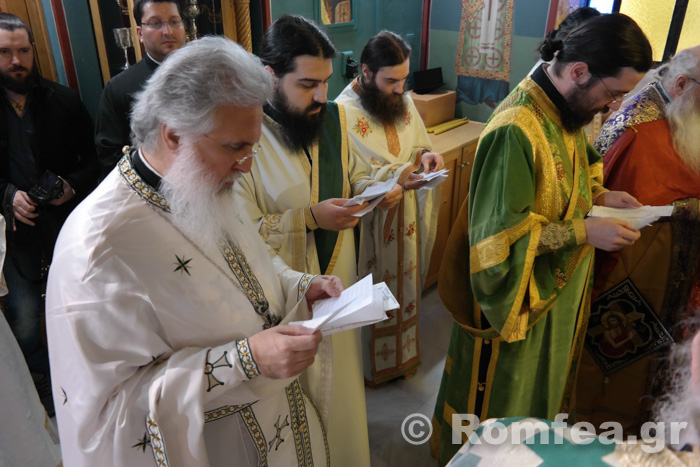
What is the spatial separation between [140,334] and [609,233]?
5.31 feet

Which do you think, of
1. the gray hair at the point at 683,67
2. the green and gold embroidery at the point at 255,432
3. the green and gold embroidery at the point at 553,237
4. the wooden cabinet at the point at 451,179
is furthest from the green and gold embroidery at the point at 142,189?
the wooden cabinet at the point at 451,179

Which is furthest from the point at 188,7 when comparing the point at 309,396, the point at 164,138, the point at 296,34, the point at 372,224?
the point at 309,396

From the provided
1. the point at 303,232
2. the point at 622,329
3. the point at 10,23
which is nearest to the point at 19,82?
the point at 10,23

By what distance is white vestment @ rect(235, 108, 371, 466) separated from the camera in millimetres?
2089

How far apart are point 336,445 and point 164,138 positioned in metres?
1.50

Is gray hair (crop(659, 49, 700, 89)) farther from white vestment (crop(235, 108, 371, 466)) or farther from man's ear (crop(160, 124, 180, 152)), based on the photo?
man's ear (crop(160, 124, 180, 152))

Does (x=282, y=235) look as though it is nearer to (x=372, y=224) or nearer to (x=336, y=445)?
(x=336, y=445)

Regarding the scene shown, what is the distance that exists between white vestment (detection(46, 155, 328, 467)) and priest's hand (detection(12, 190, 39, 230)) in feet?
5.13

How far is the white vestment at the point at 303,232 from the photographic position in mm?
2089

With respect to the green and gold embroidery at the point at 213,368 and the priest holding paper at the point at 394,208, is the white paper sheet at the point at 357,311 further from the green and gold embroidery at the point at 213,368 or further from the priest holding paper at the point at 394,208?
the priest holding paper at the point at 394,208

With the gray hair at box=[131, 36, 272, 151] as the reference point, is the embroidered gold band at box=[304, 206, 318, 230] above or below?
below

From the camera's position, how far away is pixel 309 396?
187cm

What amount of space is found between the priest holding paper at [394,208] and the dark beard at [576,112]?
3.09ft

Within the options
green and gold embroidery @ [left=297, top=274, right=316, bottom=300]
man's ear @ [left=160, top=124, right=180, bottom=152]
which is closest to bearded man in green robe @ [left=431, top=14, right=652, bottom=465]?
green and gold embroidery @ [left=297, top=274, right=316, bottom=300]
